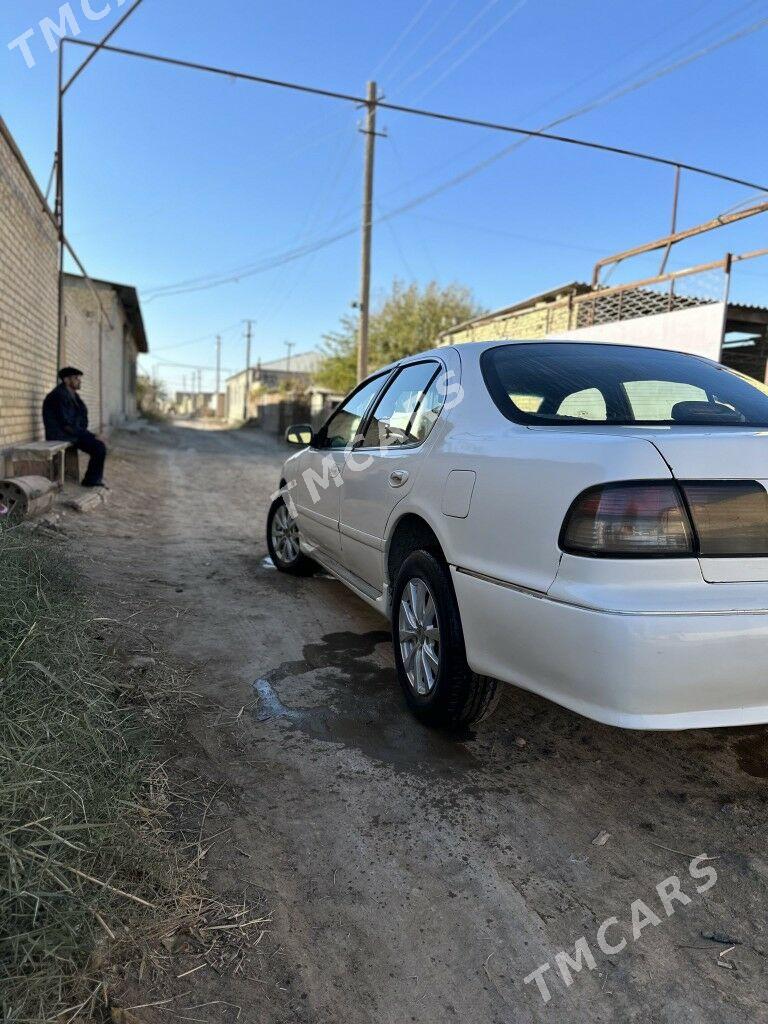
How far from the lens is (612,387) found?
2883 millimetres

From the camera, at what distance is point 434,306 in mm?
32562

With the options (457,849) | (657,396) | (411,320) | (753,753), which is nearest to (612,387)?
(657,396)

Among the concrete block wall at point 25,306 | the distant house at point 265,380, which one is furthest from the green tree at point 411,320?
the concrete block wall at point 25,306

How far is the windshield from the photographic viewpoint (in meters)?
2.62

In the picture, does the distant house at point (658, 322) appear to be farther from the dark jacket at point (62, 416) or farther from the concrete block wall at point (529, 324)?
the dark jacket at point (62, 416)

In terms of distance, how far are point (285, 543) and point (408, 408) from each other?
7.68 feet

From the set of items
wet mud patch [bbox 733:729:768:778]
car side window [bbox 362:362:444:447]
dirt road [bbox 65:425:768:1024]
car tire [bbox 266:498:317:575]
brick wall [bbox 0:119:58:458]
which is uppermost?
brick wall [bbox 0:119:58:458]

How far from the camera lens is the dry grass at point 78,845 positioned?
1529 mm

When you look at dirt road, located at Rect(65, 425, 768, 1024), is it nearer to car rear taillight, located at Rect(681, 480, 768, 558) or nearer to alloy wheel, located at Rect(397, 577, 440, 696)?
alloy wheel, located at Rect(397, 577, 440, 696)

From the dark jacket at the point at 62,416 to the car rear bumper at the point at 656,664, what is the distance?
25.9ft

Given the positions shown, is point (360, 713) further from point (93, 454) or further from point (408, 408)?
point (93, 454)

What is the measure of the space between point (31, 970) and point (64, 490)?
7559mm

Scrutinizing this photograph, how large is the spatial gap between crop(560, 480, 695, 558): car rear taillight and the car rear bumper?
18cm

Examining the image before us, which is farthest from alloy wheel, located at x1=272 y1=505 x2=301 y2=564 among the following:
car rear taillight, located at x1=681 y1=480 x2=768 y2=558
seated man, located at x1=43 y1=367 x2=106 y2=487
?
seated man, located at x1=43 y1=367 x2=106 y2=487
